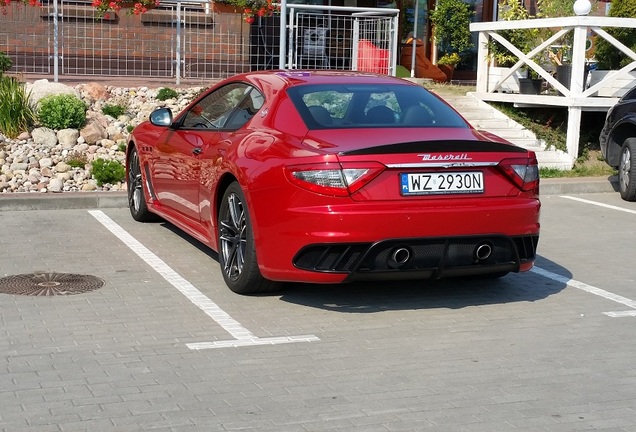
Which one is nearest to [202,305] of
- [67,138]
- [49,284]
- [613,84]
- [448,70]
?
[49,284]

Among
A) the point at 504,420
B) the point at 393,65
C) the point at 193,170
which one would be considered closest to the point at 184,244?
the point at 193,170

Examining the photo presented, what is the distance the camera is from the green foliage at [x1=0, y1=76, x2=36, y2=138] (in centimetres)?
1260

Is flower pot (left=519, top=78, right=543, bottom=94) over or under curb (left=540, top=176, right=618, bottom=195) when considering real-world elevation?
over

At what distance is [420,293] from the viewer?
7520 mm

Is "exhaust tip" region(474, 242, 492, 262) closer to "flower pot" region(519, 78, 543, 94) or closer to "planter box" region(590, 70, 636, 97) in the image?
"planter box" region(590, 70, 636, 97)

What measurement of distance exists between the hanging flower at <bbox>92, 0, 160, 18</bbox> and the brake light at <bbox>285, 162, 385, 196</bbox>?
989 cm

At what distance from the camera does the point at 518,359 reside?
5977mm

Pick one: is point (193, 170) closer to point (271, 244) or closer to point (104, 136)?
point (271, 244)

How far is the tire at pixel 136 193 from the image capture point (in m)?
9.96

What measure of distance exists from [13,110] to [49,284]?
227 inches

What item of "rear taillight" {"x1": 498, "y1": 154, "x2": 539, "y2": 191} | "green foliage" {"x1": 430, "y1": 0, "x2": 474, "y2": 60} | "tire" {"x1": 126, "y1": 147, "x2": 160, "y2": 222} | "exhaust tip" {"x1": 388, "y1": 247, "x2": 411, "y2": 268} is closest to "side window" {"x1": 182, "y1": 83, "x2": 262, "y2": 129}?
"tire" {"x1": 126, "y1": 147, "x2": 160, "y2": 222}

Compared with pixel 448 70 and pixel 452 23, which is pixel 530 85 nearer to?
pixel 452 23

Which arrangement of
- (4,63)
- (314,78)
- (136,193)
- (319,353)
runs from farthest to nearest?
1. (4,63)
2. (136,193)
3. (314,78)
4. (319,353)

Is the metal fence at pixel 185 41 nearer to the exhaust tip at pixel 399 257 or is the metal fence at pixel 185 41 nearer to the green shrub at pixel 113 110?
the green shrub at pixel 113 110
